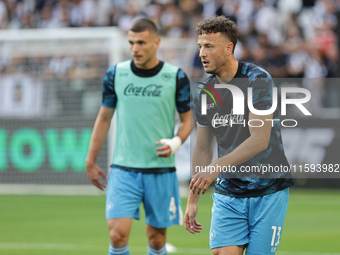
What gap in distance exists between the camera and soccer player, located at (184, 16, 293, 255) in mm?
5293

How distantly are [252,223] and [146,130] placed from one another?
2.30 metres

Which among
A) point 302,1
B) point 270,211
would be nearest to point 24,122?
point 302,1

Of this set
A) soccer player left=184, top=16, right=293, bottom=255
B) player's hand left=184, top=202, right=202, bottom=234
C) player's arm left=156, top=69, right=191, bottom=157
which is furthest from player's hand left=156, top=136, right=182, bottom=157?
player's hand left=184, top=202, right=202, bottom=234

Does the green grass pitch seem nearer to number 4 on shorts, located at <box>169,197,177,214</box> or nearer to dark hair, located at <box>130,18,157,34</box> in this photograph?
number 4 on shorts, located at <box>169,197,177,214</box>

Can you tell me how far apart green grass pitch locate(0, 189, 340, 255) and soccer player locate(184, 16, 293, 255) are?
396 centimetres

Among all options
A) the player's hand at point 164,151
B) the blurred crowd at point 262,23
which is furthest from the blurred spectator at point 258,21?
the player's hand at point 164,151

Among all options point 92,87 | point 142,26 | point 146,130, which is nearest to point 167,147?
point 146,130

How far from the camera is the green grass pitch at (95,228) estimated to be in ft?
31.8

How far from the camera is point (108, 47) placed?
1739cm

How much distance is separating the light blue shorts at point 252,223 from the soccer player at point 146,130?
6.09 feet

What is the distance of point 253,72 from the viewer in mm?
5316

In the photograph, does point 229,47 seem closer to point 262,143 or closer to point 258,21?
point 262,143

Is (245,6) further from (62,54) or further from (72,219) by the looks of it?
(72,219)

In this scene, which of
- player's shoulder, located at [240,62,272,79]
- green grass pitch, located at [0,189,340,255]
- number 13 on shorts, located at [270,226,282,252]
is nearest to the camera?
player's shoulder, located at [240,62,272,79]
